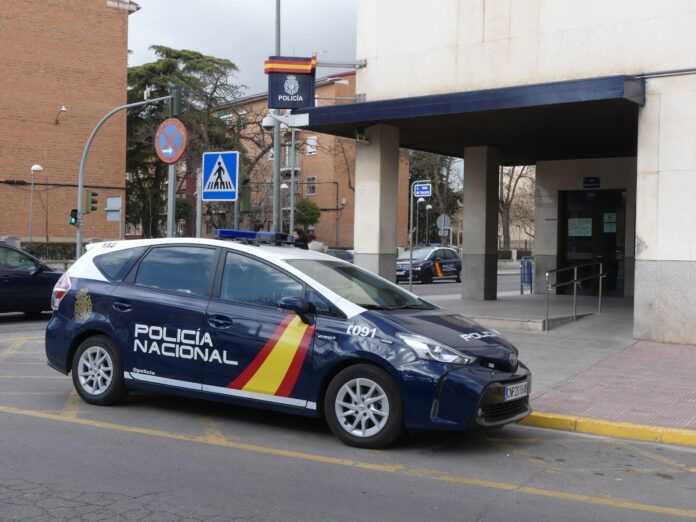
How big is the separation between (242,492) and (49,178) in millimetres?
37621

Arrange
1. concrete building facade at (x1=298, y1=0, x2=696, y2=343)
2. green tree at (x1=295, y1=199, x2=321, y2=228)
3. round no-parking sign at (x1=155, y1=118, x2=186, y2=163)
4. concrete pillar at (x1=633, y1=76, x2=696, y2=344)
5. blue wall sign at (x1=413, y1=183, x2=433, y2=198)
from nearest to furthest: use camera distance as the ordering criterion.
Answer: round no-parking sign at (x1=155, y1=118, x2=186, y2=163) → concrete pillar at (x1=633, y1=76, x2=696, y2=344) → concrete building facade at (x1=298, y1=0, x2=696, y2=343) → blue wall sign at (x1=413, y1=183, x2=433, y2=198) → green tree at (x1=295, y1=199, x2=321, y2=228)

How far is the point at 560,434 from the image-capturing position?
7.67m

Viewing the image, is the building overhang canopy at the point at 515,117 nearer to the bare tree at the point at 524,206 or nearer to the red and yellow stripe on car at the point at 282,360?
the red and yellow stripe on car at the point at 282,360

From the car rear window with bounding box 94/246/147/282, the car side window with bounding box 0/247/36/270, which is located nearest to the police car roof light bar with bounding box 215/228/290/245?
the car rear window with bounding box 94/246/147/282

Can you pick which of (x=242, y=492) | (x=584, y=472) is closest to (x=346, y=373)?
(x=242, y=492)

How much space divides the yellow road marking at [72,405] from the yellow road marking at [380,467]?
0.32 feet

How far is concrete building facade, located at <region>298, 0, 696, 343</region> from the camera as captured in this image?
12438mm

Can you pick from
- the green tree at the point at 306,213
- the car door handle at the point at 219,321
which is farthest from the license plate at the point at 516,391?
the green tree at the point at 306,213

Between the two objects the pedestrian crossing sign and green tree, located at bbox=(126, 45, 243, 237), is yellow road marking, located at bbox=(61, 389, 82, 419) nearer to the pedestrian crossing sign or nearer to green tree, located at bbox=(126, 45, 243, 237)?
the pedestrian crossing sign

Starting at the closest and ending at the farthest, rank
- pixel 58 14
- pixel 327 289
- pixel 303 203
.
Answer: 1. pixel 327 289
2. pixel 58 14
3. pixel 303 203

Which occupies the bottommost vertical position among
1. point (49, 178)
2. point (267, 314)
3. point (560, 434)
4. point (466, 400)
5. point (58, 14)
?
point (560, 434)

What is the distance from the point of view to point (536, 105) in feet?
42.7

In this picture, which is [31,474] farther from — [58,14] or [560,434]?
[58,14]

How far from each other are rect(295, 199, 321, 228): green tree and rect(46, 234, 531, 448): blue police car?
4452cm
